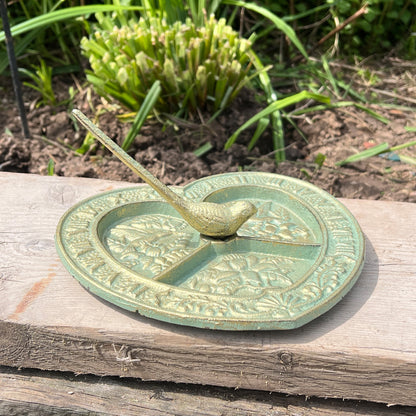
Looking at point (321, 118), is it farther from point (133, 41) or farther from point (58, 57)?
point (58, 57)

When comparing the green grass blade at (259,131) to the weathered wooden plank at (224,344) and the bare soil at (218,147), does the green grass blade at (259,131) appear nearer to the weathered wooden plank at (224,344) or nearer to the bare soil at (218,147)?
the bare soil at (218,147)

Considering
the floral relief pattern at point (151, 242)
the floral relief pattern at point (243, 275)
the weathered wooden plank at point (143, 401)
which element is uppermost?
the floral relief pattern at point (151, 242)

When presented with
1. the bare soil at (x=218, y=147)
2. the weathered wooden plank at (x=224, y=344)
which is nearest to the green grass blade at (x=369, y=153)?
the bare soil at (x=218, y=147)

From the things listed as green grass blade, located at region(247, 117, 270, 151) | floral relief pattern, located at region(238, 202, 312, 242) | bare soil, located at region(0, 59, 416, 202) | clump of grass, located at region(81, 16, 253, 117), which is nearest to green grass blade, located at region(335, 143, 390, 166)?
bare soil, located at region(0, 59, 416, 202)

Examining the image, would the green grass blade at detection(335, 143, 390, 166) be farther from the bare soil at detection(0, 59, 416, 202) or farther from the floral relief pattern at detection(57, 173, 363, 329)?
the floral relief pattern at detection(57, 173, 363, 329)

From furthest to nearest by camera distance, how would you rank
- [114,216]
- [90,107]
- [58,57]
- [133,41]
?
1. [58,57]
2. [90,107]
3. [133,41]
4. [114,216]

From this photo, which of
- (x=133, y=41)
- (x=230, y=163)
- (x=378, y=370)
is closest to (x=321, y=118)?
(x=230, y=163)
